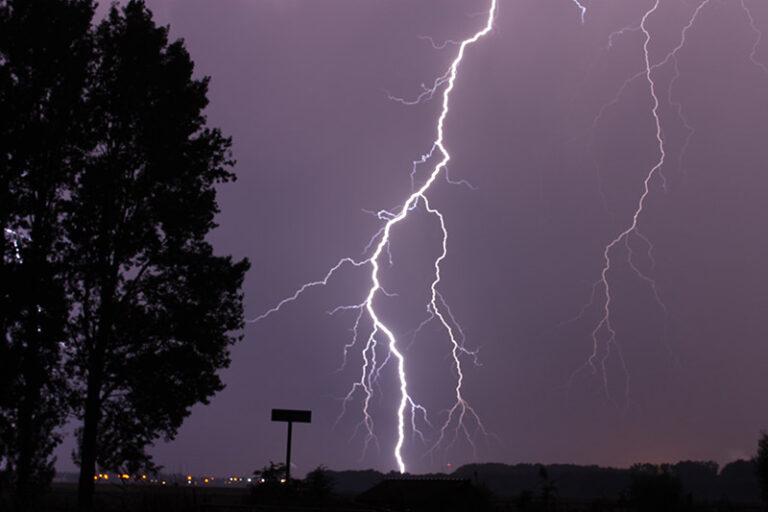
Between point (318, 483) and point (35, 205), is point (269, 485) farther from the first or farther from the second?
point (35, 205)

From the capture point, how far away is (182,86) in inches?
584

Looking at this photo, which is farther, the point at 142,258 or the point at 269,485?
the point at 269,485

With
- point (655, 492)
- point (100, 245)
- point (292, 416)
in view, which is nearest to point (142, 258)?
point (100, 245)

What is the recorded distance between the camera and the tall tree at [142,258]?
43.9ft

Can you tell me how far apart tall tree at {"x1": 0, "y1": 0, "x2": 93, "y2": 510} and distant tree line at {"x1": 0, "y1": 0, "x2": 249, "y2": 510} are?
0.02 metres

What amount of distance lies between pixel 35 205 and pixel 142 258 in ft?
6.82

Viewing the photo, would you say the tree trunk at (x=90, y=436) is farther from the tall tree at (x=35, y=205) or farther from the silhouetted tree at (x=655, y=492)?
the silhouetted tree at (x=655, y=492)

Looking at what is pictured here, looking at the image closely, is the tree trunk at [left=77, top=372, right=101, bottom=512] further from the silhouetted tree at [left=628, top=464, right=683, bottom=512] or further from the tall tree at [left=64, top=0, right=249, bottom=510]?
the silhouetted tree at [left=628, top=464, right=683, bottom=512]

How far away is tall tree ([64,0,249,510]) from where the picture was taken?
1337 cm

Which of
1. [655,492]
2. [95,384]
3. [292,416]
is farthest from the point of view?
[655,492]

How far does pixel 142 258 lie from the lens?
1391 cm

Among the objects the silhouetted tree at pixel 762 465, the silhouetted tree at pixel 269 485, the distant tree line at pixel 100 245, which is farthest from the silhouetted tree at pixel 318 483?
the silhouetted tree at pixel 762 465

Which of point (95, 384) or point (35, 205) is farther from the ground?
point (35, 205)

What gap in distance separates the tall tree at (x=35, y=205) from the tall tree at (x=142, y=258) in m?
0.40
